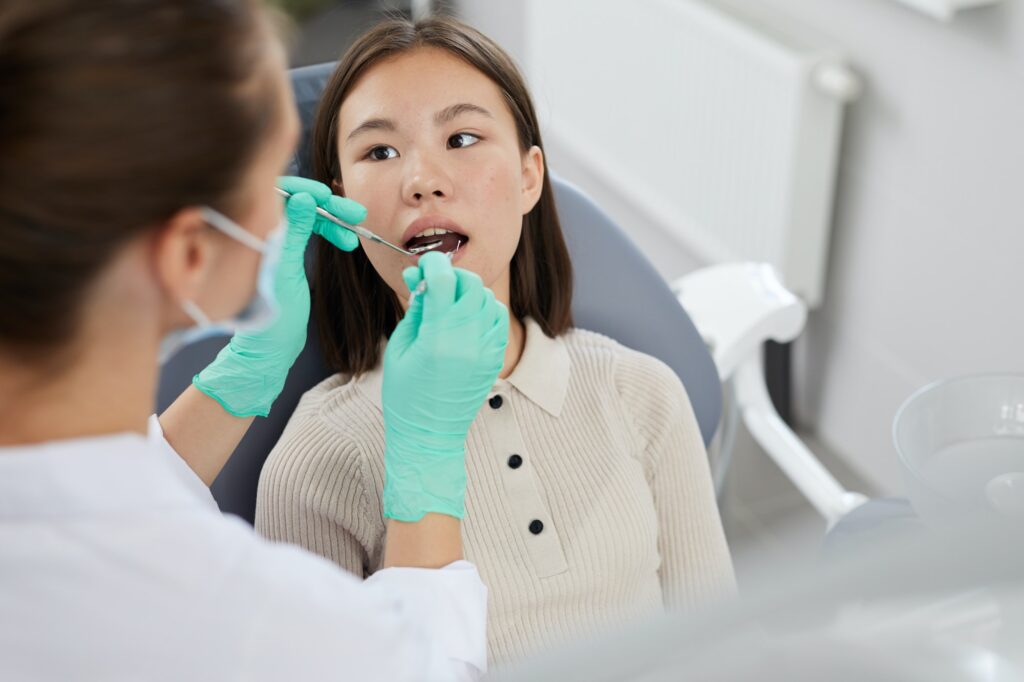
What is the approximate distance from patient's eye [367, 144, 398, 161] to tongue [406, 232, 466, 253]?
11 cm

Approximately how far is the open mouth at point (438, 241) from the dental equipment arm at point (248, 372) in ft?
0.27

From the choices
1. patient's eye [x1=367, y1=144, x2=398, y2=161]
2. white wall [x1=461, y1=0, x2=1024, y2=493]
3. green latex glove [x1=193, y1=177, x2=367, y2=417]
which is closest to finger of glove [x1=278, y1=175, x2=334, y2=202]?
green latex glove [x1=193, y1=177, x2=367, y2=417]

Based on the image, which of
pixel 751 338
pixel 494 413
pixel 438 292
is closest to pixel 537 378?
pixel 494 413

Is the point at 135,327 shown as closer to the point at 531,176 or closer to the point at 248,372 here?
the point at 248,372

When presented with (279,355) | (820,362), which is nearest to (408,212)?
(279,355)

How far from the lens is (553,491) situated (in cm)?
141

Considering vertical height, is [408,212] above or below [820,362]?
above

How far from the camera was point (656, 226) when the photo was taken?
3.22m

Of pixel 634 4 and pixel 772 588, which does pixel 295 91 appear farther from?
pixel 634 4

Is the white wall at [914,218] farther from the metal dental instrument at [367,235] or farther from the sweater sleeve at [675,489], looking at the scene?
the metal dental instrument at [367,235]

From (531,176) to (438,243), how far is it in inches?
7.8

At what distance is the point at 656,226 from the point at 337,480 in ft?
6.63

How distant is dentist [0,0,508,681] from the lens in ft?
2.33

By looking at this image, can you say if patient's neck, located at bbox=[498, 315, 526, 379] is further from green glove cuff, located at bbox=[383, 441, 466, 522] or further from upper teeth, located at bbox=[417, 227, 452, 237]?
green glove cuff, located at bbox=[383, 441, 466, 522]
